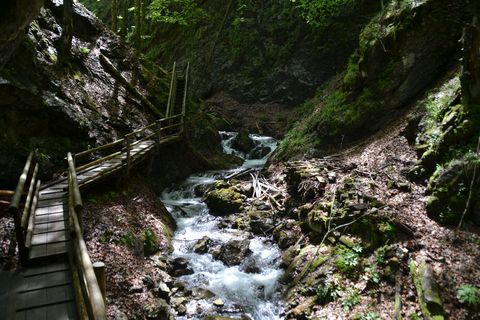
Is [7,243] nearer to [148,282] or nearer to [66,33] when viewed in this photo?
[148,282]

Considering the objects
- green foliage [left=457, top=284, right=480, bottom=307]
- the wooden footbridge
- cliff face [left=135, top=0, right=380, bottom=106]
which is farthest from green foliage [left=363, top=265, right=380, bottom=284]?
cliff face [left=135, top=0, right=380, bottom=106]

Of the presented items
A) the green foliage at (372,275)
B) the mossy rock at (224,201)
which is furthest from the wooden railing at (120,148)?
the green foliage at (372,275)

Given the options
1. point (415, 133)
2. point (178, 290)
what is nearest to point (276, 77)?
point (415, 133)

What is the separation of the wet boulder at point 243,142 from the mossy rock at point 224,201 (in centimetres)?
637

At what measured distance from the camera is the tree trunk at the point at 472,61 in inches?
313

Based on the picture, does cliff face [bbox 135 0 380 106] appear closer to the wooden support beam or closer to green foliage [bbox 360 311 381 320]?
the wooden support beam

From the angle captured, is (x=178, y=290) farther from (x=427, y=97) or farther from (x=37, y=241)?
(x=427, y=97)

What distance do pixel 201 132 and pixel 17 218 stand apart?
13.7m

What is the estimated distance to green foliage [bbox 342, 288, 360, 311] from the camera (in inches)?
274

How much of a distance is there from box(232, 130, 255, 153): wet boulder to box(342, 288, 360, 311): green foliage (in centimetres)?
1303

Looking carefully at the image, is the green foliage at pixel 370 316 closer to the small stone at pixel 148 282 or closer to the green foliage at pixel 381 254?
the green foliage at pixel 381 254

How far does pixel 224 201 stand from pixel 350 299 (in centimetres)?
672

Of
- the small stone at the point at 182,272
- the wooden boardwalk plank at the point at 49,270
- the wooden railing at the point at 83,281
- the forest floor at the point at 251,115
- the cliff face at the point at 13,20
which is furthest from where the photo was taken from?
the forest floor at the point at 251,115

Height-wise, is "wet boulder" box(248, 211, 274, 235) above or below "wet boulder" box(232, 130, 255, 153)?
below
